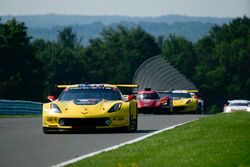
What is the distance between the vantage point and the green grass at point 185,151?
43.5 feet

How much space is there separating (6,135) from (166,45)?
168998 millimetres

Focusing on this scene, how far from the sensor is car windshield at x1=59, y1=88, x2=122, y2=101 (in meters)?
23.5

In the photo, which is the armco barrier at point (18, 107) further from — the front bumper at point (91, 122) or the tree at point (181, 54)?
the tree at point (181, 54)

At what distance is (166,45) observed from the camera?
189 m

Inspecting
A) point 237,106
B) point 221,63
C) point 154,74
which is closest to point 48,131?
point 237,106

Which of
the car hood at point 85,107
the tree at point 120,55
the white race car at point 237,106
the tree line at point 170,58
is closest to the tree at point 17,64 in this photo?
the tree line at point 170,58

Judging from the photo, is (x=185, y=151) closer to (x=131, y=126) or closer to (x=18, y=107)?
(x=131, y=126)

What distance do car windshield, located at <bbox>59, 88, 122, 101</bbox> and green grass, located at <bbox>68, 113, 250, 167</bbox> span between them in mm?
3980

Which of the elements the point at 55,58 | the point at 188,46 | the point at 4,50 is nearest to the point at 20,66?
the point at 4,50

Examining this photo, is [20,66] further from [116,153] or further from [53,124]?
[116,153]

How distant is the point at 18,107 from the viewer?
145 feet

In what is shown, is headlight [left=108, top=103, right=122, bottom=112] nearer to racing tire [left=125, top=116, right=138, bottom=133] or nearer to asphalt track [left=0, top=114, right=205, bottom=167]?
racing tire [left=125, top=116, right=138, bottom=133]

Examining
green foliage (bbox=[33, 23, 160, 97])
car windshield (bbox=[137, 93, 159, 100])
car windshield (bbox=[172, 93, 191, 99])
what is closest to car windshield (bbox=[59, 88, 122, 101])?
car windshield (bbox=[137, 93, 159, 100])

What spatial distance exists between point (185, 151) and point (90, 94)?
8.78 metres
